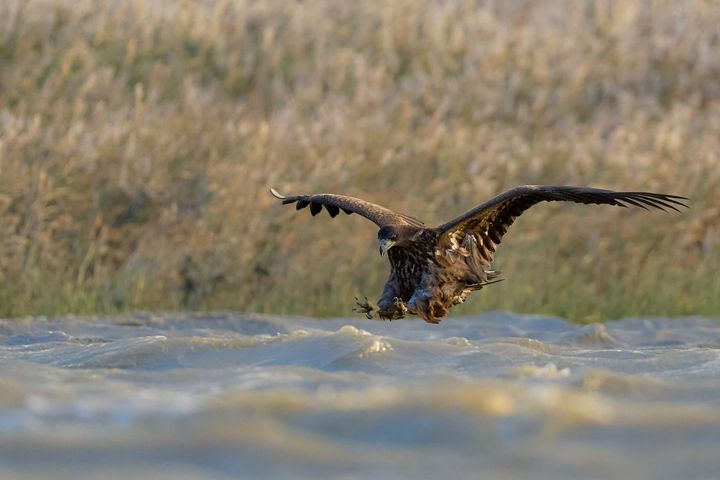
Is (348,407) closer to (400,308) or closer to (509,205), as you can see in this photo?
(400,308)

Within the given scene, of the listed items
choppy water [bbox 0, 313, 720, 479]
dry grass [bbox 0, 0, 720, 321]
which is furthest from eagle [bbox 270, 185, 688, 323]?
dry grass [bbox 0, 0, 720, 321]

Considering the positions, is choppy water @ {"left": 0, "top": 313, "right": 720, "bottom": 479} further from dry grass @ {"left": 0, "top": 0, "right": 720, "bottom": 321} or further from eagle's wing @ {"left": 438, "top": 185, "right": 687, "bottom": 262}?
dry grass @ {"left": 0, "top": 0, "right": 720, "bottom": 321}

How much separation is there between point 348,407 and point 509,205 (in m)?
2.53

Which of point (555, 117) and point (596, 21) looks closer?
point (555, 117)

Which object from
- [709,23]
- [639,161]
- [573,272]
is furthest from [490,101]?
[709,23]

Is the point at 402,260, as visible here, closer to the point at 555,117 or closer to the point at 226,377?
the point at 226,377

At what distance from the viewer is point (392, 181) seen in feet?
42.5

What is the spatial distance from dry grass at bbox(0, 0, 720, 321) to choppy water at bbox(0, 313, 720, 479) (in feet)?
5.83

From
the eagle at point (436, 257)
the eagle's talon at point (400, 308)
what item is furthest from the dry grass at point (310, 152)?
the eagle's talon at point (400, 308)

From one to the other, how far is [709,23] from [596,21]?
174 centimetres

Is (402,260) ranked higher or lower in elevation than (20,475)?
higher

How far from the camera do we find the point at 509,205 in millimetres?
8445

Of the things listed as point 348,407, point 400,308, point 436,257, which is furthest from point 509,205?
point 348,407

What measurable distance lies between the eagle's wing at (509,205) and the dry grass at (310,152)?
2636mm
